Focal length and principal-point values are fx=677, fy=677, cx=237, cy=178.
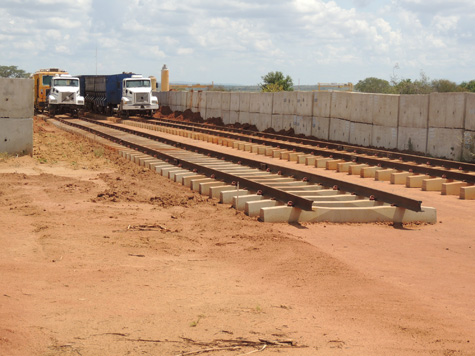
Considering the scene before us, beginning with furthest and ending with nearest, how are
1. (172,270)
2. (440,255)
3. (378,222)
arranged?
(378,222)
(440,255)
(172,270)

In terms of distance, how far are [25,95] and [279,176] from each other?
918cm

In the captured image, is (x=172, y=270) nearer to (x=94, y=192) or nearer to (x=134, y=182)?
(x=94, y=192)

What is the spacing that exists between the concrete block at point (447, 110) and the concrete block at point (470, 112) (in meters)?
0.15

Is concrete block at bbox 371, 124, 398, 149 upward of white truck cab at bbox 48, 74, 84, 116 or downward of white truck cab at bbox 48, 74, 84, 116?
downward

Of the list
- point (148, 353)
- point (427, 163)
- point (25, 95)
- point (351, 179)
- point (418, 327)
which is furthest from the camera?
point (25, 95)

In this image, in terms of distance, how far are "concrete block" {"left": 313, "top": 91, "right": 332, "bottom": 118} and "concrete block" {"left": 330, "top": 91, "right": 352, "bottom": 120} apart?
14.6 inches

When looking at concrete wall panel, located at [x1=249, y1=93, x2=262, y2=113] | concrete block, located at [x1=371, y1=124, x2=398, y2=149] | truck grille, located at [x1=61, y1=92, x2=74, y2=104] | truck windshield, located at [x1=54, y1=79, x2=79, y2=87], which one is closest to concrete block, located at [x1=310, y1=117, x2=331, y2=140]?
concrete block, located at [x1=371, y1=124, x2=398, y2=149]

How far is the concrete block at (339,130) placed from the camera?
92.2 feet

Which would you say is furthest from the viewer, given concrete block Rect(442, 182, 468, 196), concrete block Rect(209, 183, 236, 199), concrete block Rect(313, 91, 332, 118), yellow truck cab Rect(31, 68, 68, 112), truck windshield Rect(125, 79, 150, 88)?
yellow truck cab Rect(31, 68, 68, 112)

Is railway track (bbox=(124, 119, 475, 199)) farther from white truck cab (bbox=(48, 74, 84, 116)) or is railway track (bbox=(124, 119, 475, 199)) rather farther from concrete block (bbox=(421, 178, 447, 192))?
white truck cab (bbox=(48, 74, 84, 116))

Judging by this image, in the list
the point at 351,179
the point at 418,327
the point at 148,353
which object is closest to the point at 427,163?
the point at 351,179

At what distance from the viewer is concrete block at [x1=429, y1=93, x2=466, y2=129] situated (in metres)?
21.0

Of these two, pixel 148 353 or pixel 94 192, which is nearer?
pixel 148 353

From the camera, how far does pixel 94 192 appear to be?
13.5m
